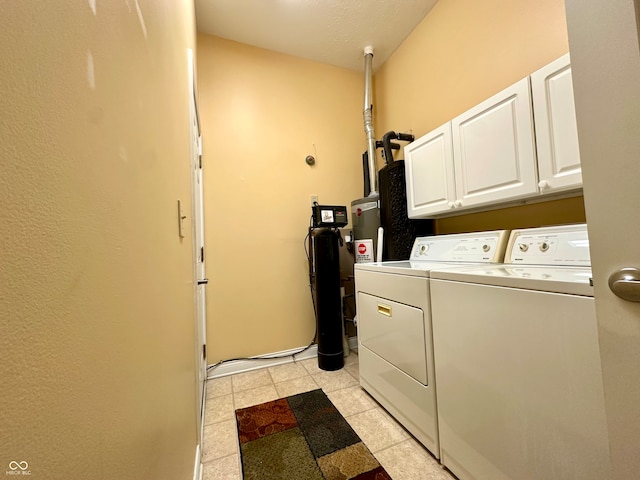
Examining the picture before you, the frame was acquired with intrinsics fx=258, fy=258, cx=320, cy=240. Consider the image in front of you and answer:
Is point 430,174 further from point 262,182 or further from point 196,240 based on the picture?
point 196,240

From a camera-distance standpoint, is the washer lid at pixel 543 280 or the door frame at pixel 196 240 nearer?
the washer lid at pixel 543 280

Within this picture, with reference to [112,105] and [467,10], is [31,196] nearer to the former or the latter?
[112,105]

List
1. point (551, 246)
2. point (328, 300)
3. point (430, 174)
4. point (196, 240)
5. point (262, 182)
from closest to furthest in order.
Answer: point (551, 246)
point (196, 240)
point (430, 174)
point (328, 300)
point (262, 182)

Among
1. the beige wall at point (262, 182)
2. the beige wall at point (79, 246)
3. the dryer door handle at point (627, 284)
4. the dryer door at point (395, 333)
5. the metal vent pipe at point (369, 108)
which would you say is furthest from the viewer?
the metal vent pipe at point (369, 108)

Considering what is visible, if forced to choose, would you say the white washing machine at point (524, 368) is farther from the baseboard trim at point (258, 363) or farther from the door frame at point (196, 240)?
the baseboard trim at point (258, 363)

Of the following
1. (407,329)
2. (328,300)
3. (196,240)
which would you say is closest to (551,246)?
(407,329)

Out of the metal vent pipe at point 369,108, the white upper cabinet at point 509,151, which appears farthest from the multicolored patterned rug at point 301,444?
the metal vent pipe at point 369,108

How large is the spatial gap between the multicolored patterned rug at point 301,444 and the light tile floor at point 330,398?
0.05m

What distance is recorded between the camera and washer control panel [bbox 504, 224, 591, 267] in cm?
103

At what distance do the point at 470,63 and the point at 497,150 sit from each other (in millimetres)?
946

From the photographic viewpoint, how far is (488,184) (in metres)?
1.47

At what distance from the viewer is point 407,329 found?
4.39ft

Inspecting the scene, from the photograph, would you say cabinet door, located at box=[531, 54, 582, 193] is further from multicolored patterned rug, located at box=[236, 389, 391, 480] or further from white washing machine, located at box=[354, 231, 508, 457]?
multicolored patterned rug, located at box=[236, 389, 391, 480]

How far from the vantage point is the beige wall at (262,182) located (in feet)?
7.39
